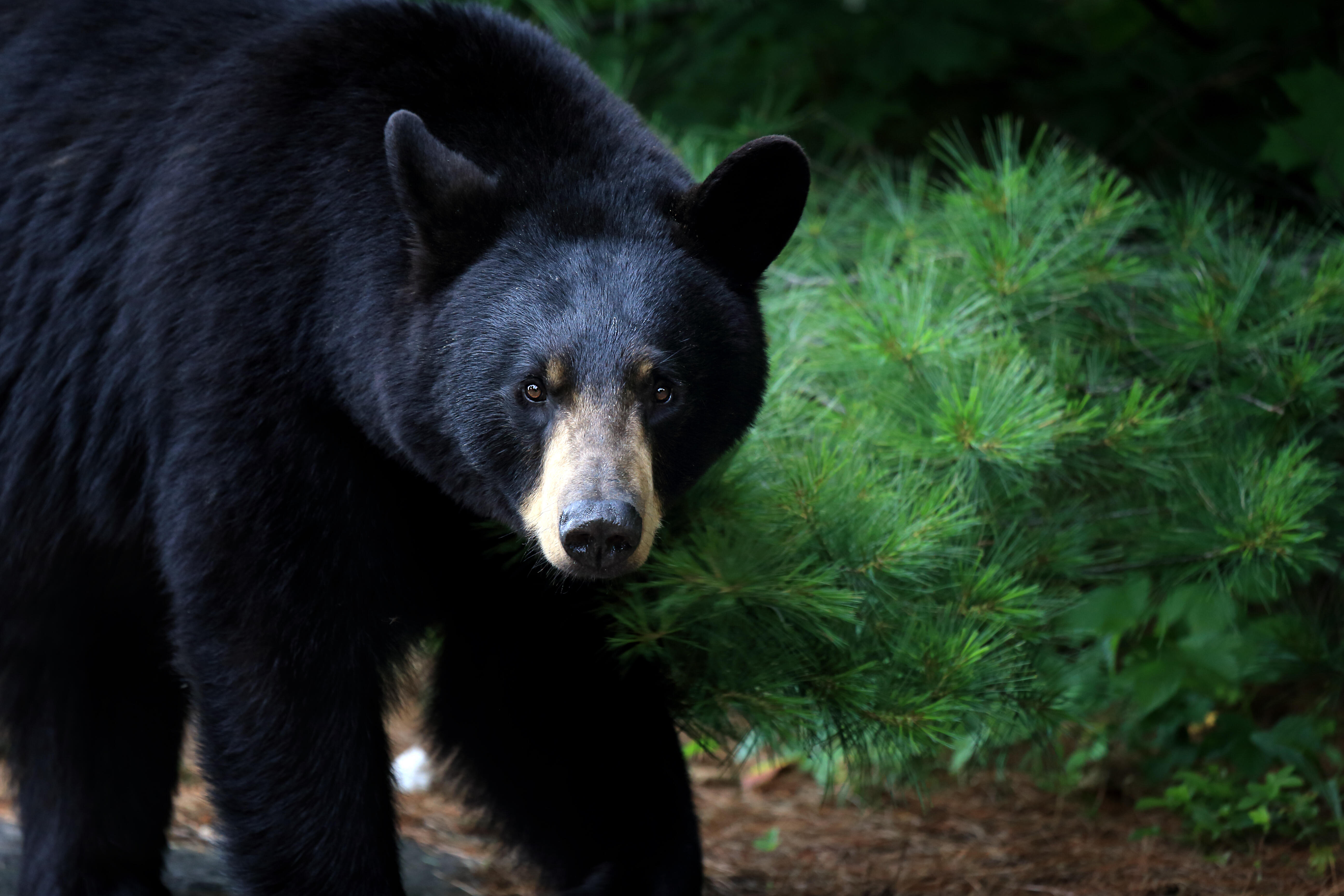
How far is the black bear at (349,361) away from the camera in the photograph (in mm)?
2582

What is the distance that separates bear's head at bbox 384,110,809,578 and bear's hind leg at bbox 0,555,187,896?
44.6 inches

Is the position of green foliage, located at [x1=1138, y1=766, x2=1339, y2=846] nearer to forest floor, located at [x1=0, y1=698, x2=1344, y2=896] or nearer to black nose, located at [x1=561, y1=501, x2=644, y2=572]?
forest floor, located at [x1=0, y1=698, x2=1344, y2=896]

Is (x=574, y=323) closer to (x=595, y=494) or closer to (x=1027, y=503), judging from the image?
(x=595, y=494)

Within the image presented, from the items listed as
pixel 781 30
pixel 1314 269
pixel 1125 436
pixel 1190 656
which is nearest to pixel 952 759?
pixel 1190 656

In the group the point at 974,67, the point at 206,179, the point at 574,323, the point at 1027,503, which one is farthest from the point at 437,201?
the point at 974,67

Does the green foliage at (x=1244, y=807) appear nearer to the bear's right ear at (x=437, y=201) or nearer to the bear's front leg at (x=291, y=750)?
the bear's front leg at (x=291, y=750)

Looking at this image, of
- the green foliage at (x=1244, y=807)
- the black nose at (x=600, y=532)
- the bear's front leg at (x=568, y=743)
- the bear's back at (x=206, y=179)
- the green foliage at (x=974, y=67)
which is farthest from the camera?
the green foliage at (x=974, y=67)

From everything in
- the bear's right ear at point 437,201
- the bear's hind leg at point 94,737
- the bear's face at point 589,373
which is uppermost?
the bear's right ear at point 437,201

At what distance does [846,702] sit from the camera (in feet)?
9.75

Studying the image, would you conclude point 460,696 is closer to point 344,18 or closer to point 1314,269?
point 344,18

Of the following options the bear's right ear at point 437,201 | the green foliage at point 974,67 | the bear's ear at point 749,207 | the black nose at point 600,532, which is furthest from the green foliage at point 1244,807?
the bear's right ear at point 437,201

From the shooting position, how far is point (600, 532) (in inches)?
90.6

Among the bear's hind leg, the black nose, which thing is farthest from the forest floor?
the black nose

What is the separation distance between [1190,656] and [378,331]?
2.53 meters
